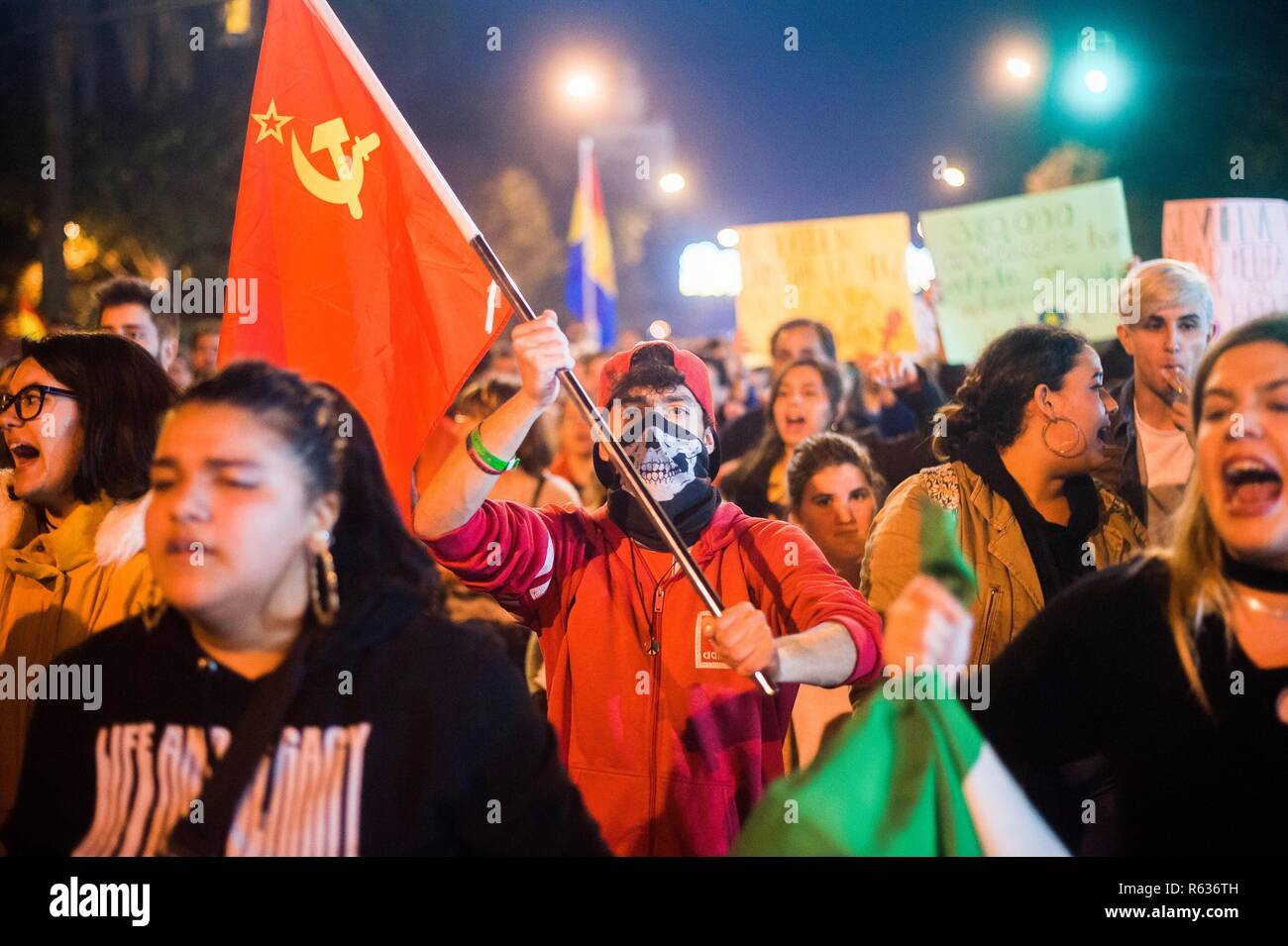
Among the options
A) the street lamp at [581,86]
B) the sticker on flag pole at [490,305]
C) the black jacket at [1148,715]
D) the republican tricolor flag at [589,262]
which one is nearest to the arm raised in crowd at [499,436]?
the sticker on flag pole at [490,305]

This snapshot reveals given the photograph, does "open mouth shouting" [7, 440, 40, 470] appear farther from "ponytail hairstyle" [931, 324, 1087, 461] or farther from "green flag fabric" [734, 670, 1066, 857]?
"ponytail hairstyle" [931, 324, 1087, 461]

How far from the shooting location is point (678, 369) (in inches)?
131

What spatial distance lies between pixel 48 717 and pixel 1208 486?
2.34 metres

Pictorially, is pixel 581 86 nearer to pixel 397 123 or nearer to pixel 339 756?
pixel 397 123

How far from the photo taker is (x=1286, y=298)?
493cm

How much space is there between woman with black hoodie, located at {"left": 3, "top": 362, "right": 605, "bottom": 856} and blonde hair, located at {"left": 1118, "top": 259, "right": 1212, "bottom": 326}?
2.83 metres

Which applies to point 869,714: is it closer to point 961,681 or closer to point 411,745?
point 961,681

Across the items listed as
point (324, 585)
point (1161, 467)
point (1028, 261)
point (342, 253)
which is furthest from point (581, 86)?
point (324, 585)

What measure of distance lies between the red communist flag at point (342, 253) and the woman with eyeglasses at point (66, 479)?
0.39m

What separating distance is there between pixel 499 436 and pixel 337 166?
108 cm

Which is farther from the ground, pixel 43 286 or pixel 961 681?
pixel 43 286

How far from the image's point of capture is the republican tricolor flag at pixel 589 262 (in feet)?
33.0

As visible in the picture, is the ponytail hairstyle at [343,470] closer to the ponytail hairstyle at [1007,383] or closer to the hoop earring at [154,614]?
the hoop earring at [154,614]
